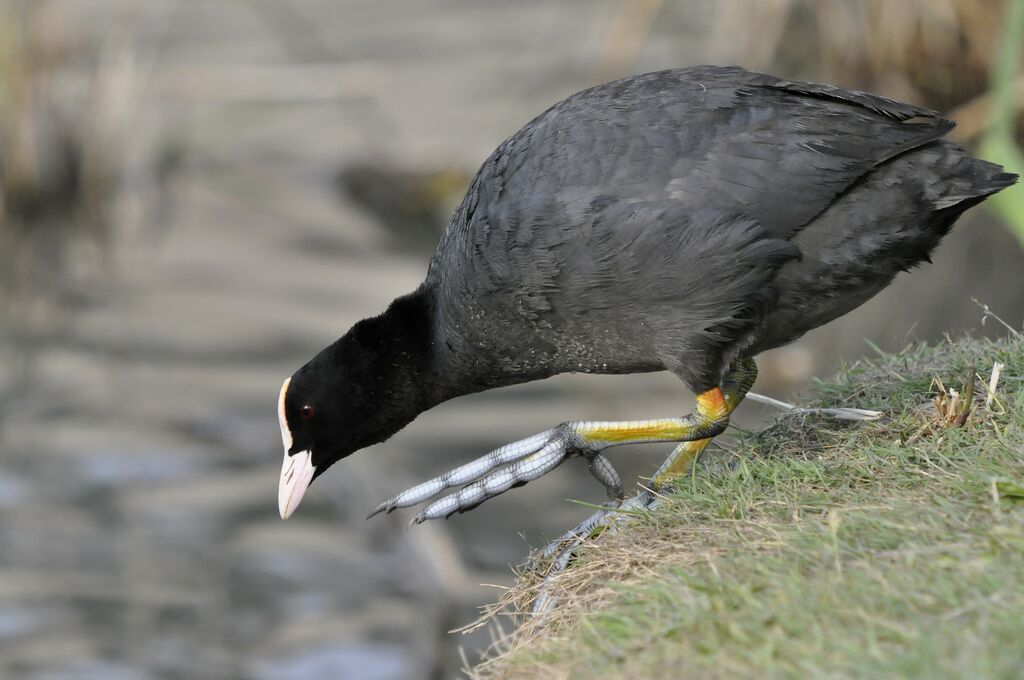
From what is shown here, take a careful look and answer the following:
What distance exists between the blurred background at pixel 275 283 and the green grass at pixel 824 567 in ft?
2.40

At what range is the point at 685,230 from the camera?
3398mm

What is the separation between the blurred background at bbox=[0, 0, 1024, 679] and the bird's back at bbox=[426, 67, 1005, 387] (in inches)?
26.0

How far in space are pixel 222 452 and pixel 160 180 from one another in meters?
4.05

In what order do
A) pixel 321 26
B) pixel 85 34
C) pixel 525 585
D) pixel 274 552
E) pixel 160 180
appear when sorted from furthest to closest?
pixel 321 26 < pixel 160 180 < pixel 85 34 < pixel 274 552 < pixel 525 585

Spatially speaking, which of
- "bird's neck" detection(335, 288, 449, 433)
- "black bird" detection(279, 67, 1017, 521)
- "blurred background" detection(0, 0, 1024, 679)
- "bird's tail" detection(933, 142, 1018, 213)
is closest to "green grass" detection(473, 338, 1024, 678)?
"black bird" detection(279, 67, 1017, 521)

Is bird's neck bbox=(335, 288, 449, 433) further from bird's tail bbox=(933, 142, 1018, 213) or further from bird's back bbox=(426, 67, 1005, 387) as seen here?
bird's tail bbox=(933, 142, 1018, 213)

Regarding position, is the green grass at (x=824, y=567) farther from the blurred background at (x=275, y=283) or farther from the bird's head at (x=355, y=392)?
the bird's head at (x=355, y=392)

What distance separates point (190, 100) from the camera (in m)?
10.9

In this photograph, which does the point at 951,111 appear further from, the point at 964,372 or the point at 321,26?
the point at 321,26

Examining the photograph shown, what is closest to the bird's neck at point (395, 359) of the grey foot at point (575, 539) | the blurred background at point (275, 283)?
the blurred background at point (275, 283)

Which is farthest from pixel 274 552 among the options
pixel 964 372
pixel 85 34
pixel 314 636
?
pixel 85 34

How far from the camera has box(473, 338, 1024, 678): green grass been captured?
2.30 metres

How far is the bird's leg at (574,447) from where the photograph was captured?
352 cm

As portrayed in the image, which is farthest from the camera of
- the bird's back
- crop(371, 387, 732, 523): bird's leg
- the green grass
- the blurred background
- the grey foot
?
the blurred background
